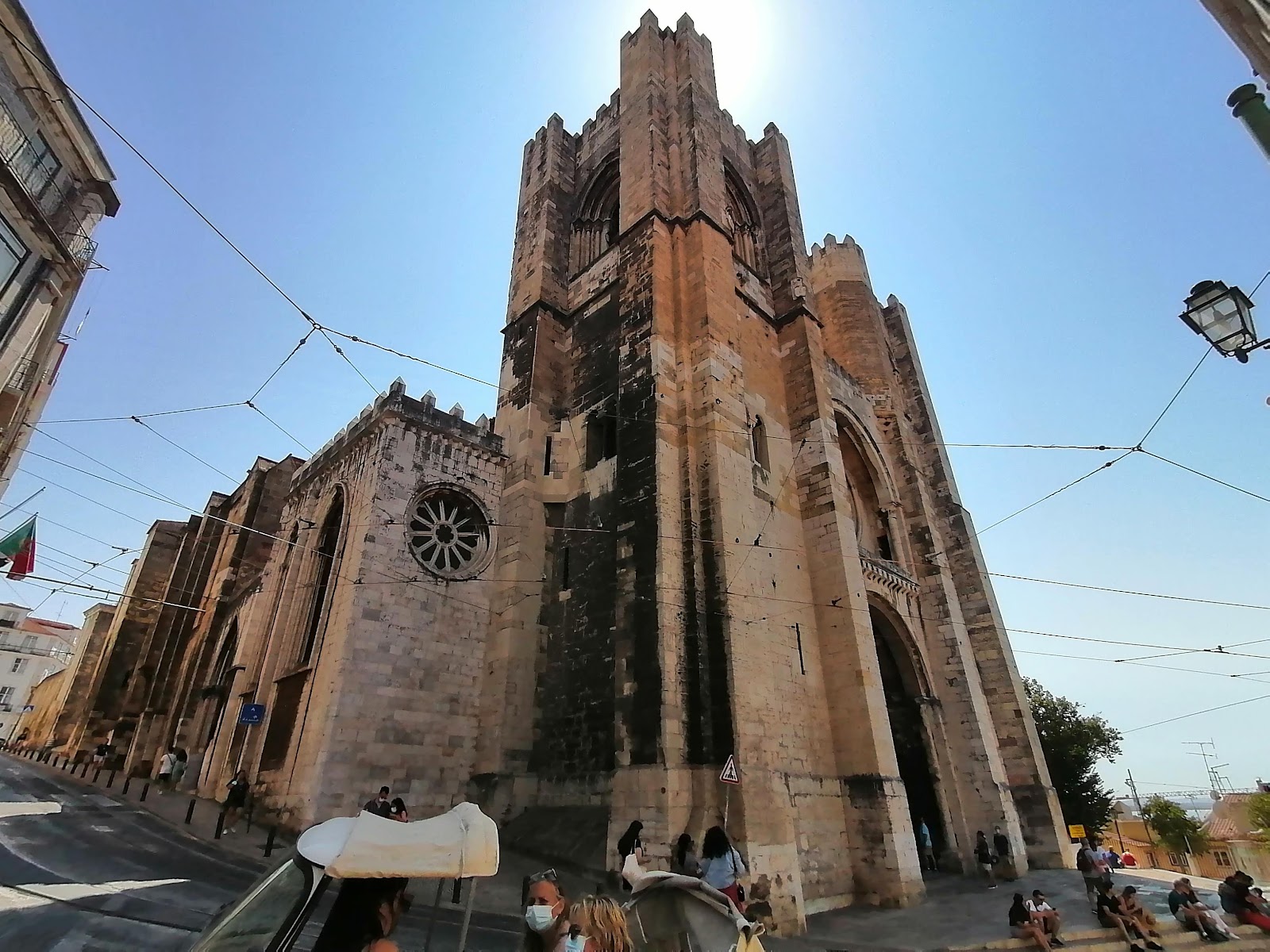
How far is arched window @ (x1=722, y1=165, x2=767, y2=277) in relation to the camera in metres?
18.1

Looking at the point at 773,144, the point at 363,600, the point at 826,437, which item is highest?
the point at 773,144

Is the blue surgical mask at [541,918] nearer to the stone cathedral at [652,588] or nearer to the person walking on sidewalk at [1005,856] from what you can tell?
the stone cathedral at [652,588]

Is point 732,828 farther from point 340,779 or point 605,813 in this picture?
point 340,779

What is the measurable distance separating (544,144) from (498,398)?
30.3 ft

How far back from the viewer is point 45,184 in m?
11.2

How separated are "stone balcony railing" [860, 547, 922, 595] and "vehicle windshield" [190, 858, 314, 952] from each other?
13.8 metres

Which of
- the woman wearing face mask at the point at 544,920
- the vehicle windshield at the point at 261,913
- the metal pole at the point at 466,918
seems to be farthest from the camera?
the metal pole at the point at 466,918

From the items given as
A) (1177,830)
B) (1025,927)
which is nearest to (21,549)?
(1025,927)

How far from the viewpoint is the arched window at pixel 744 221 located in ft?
59.4

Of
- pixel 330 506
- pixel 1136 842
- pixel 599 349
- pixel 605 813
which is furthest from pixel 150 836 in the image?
pixel 1136 842

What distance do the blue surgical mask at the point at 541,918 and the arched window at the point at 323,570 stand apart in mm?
11293

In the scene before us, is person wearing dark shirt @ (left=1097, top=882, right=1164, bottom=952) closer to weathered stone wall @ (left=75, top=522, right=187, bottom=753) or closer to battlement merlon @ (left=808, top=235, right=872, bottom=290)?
battlement merlon @ (left=808, top=235, right=872, bottom=290)

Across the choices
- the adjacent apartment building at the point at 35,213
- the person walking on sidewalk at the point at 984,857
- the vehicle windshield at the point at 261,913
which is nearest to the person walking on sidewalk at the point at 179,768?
the adjacent apartment building at the point at 35,213

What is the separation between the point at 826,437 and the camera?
14.5 metres
